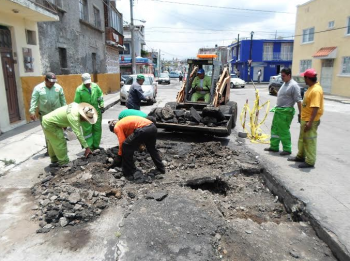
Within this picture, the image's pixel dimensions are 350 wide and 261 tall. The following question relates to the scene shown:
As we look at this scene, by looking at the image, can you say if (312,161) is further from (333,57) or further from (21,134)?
(333,57)

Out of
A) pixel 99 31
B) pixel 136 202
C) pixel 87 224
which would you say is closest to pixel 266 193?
pixel 136 202

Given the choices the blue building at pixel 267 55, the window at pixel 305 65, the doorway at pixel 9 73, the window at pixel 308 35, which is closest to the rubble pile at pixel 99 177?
the doorway at pixel 9 73

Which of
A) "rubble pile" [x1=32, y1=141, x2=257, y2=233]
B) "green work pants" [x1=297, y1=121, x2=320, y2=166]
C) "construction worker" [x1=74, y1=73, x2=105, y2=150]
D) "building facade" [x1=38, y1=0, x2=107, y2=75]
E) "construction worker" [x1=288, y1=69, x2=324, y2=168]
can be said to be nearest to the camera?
"rubble pile" [x1=32, y1=141, x2=257, y2=233]

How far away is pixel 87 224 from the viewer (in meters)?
3.55

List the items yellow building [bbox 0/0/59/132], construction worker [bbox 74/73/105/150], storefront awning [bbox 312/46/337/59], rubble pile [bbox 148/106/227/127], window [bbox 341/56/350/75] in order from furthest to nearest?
storefront awning [bbox 312/46/337/59], window [bbox 341/56/350/75], yellow building [bbox 0/0/59/132], rubble pile [bbox 148/106/227/127], construction worker [bbox 74/73/105/150]

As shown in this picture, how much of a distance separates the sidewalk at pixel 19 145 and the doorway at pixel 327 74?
20.5 meters

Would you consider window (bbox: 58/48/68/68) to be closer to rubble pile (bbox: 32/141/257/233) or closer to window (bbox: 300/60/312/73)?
rubble pile (bbox: 32/141/257/233)

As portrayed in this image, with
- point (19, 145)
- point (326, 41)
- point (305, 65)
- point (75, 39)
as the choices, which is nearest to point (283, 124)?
point (19, 145)

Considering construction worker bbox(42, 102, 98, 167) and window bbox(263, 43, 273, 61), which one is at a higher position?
window bbox(263, 43, 273, 61)

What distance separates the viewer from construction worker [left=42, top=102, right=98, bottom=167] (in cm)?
480

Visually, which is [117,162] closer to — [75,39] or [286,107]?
[286,107]

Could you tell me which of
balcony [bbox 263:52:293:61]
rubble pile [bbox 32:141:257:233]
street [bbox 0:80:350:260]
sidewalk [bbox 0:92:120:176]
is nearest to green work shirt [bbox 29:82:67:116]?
sidewalk [bbox 0:92:120:176]

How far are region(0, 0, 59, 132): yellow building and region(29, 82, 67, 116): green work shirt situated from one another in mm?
2594

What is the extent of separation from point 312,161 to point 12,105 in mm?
8197
